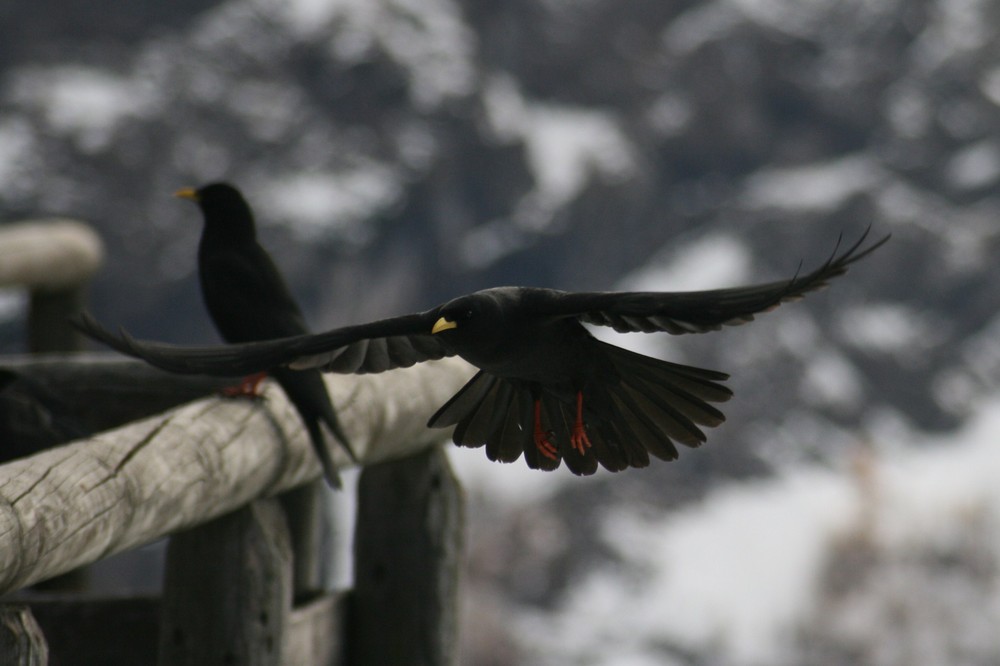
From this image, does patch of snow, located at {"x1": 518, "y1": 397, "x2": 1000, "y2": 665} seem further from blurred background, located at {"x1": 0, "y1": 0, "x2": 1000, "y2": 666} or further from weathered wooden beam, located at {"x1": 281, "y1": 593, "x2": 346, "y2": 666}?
weathered wooden beam, located at {"x1": 281, "y1": 593, "x2": 346, "y2": 666}

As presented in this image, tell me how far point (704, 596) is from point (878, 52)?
41.8m

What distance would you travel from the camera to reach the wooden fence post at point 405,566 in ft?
→ 8.59

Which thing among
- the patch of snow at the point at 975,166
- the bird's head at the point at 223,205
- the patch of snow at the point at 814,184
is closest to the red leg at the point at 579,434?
the bird's head at the point at 223,205

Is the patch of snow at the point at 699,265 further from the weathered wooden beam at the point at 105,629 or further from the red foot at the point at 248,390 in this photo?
the weathered wooden beam at the point at 105,629

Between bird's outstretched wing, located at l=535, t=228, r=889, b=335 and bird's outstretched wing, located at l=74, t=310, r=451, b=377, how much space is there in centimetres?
28

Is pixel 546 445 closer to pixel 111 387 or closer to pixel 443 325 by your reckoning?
pixel 443 325

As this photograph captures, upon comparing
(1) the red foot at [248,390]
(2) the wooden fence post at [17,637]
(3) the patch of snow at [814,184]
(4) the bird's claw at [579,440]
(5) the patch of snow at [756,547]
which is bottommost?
(2) the wooden fence post at [17,637]

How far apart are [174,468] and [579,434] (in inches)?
26.3

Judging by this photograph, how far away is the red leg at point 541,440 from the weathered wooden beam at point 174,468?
40 cm

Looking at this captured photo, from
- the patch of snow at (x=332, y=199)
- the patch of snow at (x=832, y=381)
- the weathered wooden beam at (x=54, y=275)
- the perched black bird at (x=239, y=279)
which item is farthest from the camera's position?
the patch of snow at (x=832, y=381)

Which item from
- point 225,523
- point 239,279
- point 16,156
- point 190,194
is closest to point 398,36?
point 16,156

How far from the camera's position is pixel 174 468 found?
1.69 meters

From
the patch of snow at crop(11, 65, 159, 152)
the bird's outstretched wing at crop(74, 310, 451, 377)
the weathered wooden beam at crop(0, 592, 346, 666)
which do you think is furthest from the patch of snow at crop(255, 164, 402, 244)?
the bird's outstretched wing at crop(74, 310, 451, 377)

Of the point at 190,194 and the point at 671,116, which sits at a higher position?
the point at 671,116
